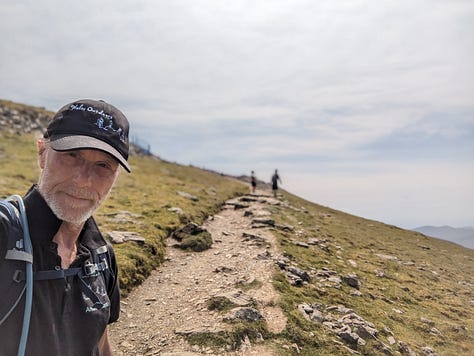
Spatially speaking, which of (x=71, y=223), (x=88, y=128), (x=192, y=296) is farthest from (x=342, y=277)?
(x=88, y=128)

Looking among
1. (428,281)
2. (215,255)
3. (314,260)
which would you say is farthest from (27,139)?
(428,281)

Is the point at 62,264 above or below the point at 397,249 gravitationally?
above

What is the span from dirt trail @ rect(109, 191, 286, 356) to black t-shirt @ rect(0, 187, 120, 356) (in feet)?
22.0

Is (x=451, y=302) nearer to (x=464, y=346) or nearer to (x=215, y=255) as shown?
(x=464, y=346)

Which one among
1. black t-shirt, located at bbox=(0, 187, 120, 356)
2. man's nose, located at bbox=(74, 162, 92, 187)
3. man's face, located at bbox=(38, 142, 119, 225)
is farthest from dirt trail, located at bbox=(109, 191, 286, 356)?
man's nose, located at bbox=(74, 162, 92, 187)

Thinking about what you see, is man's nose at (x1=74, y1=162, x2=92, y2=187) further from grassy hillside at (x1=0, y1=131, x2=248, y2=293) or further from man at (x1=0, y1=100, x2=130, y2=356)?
grassy hillside at (x1=0, y1=131, x2=248, y2=293)

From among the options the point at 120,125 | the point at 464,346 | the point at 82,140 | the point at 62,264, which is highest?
the point at 120,125

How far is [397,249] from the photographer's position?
103 ft

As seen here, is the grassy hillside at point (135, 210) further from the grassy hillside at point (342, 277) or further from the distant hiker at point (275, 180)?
the distant hiker at point (275, 180)

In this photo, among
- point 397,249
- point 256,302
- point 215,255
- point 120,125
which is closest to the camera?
point 120,125

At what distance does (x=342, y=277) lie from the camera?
17.4m

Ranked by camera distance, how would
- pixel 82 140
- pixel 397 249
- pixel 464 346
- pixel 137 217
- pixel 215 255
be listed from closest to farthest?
pixel 82 140 → pixel 464 346 → pixel 215 255 → pixel 137 217 → pixel 397 249

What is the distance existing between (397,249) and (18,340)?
33.4m

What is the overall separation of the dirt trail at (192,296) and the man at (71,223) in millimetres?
6798
